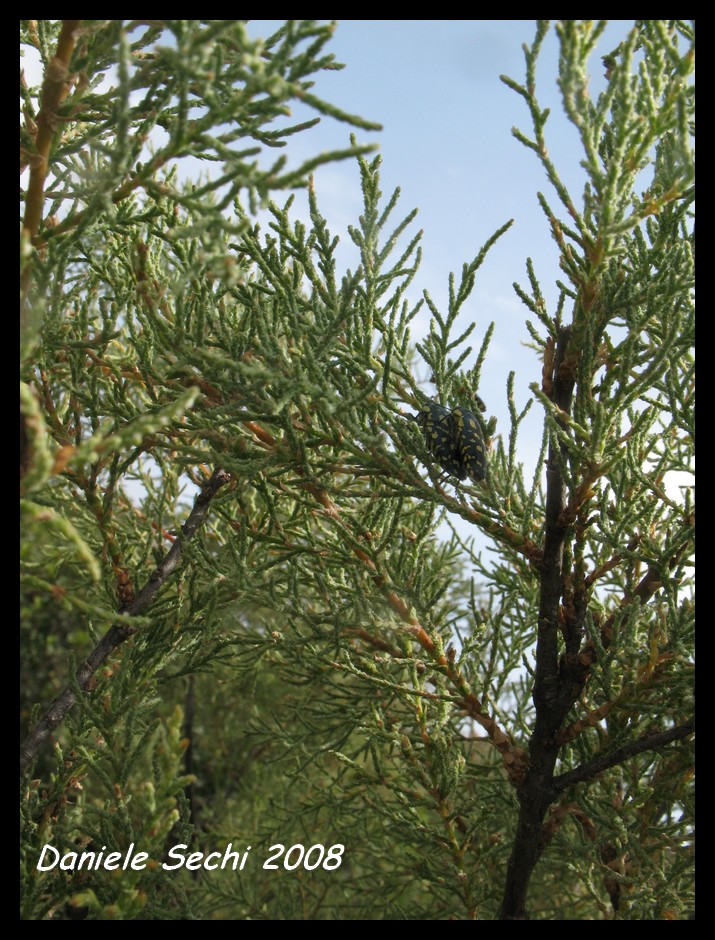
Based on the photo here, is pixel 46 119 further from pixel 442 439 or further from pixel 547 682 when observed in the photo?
pixel 547 682

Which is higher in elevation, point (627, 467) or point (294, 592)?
point (627, 467)

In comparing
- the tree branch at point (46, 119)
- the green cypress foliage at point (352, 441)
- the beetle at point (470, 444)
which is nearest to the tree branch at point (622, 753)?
the green cypress foliage at point (352, 441)

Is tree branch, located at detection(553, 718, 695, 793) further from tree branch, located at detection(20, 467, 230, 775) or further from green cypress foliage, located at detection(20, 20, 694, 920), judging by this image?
tree branch, located at detection(20, 467, 230, 775)

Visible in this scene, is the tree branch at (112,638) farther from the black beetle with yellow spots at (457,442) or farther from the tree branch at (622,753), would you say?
the tree branch at (622,753)
